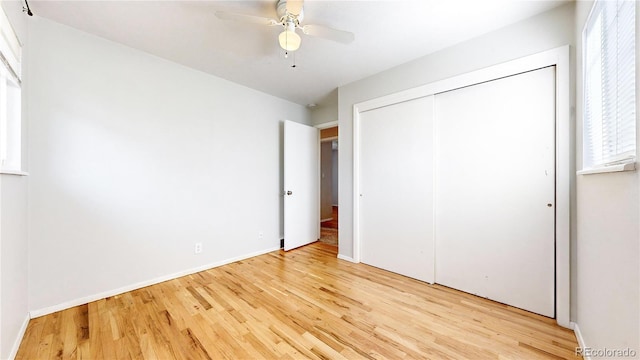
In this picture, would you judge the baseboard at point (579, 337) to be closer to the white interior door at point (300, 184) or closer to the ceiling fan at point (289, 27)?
the ceiling fan at point (289, 27)

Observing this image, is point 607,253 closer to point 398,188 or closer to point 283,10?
point 398,188

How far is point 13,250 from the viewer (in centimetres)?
144

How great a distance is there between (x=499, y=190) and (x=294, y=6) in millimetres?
2167

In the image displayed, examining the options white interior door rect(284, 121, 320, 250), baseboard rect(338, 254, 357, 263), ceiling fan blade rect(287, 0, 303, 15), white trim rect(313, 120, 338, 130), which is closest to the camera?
ceiling fan blade rect(287, 0, 303, 15)

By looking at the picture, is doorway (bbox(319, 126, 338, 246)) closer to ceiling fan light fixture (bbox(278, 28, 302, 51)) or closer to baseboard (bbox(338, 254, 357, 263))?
baseboard (bbox(338, 254, 357, 263))

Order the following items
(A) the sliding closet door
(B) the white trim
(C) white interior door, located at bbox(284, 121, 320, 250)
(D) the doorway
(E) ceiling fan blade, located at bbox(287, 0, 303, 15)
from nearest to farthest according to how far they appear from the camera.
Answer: (E) ceiling fan blade, located at bbox(287, 0, 303, 15), (A) the sliding closet door, (C) white interior door, located at bbox(284, 121, 320, 250), (B) the white trim, (D) the doorway

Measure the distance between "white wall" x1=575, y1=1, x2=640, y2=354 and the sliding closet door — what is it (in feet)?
0.68

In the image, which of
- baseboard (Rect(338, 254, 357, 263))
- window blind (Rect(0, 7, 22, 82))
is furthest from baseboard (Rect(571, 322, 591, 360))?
window blind (Rect(0, 7, 22, 82))

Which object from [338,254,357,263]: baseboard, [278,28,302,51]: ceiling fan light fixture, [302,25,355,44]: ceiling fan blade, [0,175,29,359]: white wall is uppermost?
[302,25,355,44]: ceiling fan blade

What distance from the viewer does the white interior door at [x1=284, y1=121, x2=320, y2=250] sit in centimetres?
346

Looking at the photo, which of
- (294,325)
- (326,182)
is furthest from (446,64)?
(326,182)

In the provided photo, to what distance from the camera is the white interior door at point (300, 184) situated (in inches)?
136

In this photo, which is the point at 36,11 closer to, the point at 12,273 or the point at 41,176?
the point at 41,176

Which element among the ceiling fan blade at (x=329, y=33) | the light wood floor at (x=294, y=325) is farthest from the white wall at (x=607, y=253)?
the ceiling fan blade at (x=329, y=33)
